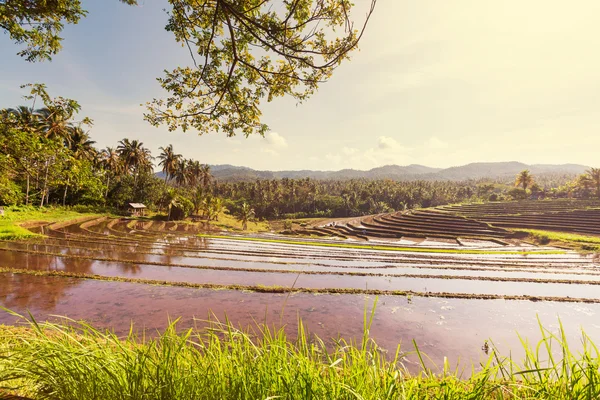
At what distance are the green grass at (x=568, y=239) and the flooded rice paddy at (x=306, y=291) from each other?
12.8m

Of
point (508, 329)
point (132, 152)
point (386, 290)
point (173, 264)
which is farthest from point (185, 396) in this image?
point (132, 152)

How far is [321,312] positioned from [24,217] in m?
37.9

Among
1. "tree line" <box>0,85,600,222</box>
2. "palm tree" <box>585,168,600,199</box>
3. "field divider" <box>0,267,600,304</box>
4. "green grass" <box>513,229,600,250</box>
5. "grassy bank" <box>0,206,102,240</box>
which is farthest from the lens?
"palm tree" <box>585,168,600,199</box>

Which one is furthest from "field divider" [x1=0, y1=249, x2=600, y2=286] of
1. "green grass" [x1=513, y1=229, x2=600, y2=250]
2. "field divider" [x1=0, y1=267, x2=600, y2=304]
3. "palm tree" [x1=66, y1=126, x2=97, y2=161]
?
"palm tree" [x1=66, y1=126, x2=97, y2=161]

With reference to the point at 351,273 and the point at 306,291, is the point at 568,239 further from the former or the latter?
the point at 306,291

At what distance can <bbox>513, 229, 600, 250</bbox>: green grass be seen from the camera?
3697 centimetres

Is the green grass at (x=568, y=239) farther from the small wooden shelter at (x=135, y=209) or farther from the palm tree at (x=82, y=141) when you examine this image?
the palm tree at (x=82, y=141)

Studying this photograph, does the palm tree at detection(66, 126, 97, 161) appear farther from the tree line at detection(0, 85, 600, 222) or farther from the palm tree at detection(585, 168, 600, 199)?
the palm tree at detection(585, 168, 600, 199)

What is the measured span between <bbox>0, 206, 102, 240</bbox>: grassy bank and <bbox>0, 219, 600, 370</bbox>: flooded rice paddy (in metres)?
1.95

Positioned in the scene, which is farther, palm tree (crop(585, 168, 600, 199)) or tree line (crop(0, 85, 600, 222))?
palm tree (crop(585, 168, 600, 199))

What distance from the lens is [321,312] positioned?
12562 millimetres

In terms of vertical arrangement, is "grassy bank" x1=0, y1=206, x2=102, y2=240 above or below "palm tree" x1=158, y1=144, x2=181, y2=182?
below

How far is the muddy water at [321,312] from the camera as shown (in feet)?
34.4

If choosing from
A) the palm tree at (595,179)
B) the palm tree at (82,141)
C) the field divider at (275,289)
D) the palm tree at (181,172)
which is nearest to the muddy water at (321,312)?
the field divider at (275,289)
